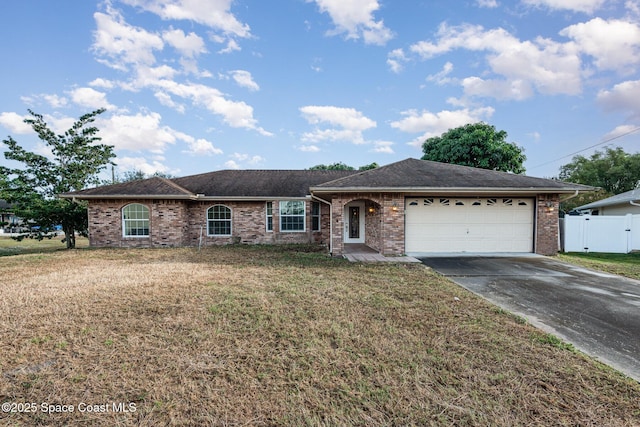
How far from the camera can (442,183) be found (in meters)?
10.1

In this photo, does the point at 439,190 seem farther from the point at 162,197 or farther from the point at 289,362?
the point at 162,197

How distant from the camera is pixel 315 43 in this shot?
14.1 metres

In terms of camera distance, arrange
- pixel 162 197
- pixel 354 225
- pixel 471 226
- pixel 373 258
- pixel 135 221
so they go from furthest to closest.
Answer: pixel 354 225 → pixel 135 221 → pixel 162 197 → pixel 471 226 → pixel 373 258

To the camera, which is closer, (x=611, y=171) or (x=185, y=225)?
(x=185, y=225)

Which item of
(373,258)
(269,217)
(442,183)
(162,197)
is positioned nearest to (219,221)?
(269,217)

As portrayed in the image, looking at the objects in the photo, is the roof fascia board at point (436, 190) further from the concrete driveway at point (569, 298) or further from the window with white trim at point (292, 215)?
the window with white trim at point (292, 215)

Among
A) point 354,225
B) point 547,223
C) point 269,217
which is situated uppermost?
point 269,217

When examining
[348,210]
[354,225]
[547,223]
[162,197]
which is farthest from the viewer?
[354,225]

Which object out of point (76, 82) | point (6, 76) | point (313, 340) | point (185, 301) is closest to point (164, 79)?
point (76, 82)

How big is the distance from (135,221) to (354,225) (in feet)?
35.9

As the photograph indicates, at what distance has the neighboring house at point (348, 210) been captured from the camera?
1021cm

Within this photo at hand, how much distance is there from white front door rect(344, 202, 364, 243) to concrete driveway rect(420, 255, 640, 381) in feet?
17.6

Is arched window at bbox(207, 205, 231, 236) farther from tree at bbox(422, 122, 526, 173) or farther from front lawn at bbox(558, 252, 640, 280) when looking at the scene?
tree at bbox(422, 122, 526, 173)

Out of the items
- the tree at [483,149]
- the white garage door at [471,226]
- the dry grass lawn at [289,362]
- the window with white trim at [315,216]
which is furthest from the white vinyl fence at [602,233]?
the window with white trim at [315,216]
